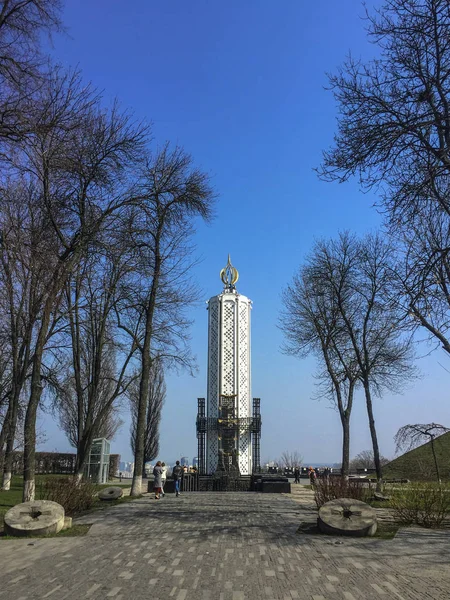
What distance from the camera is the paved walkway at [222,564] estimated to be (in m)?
6.27

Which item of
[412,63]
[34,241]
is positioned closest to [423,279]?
[412,63]

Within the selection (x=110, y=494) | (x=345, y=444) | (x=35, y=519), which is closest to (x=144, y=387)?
(x=110, y=494)

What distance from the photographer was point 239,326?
29422mm

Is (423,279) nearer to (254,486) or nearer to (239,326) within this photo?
(254,486)

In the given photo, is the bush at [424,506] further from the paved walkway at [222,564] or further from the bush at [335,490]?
the bush at [335,490]

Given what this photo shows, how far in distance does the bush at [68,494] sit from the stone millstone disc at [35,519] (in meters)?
2.13

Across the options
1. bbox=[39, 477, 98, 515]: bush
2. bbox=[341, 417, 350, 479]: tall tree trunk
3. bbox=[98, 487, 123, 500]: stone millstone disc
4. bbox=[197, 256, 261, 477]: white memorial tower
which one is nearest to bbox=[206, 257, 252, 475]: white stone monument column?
bbox=[197, 256, 261, 477]: white memorial tower

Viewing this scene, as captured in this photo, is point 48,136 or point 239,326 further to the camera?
point 239,326

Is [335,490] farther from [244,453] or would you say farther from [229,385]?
[244,453]

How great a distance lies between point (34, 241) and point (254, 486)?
649 inches

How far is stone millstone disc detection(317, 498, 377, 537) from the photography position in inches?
382

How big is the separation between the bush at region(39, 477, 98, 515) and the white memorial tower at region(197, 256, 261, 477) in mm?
13815

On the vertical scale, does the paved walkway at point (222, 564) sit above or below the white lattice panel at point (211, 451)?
below

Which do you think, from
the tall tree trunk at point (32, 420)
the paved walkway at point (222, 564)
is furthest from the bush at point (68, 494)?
the paved walkway at point (222, 564)
